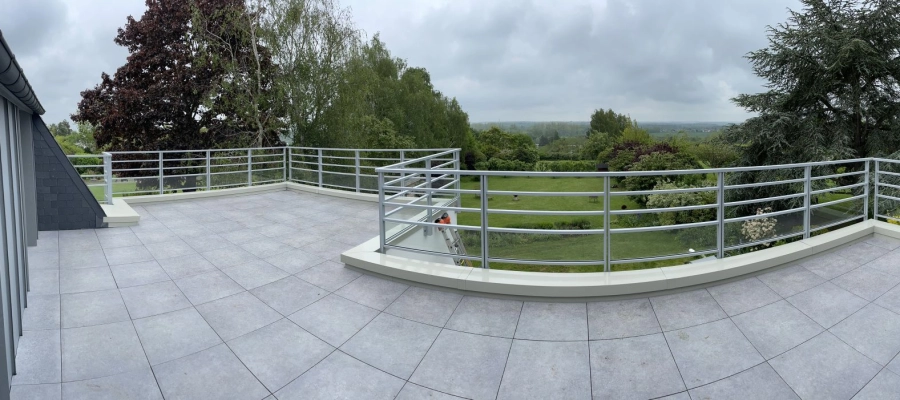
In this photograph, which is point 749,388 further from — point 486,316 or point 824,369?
point 486,316

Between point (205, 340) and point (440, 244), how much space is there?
221cm

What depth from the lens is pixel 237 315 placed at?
12.8 feet

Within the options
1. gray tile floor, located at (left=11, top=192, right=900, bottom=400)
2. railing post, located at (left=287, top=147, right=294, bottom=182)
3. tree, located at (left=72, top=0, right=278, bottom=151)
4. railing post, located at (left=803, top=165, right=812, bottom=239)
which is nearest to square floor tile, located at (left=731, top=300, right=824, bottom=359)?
gray tile floor, located at (left=11, top=192, right=900, bottom=400)

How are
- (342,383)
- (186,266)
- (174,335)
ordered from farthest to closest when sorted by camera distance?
(186,266)
(174,335)
(342,383)

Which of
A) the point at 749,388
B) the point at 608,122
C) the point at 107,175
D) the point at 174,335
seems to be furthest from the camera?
the point at 608,122

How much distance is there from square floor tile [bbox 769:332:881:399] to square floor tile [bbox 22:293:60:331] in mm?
4856

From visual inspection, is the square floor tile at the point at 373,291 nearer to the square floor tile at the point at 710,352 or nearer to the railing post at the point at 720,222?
the square floor tile at the point at 710,352

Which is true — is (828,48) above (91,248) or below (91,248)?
above

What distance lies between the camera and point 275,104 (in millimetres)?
16656

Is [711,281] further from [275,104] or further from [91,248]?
[275,104]

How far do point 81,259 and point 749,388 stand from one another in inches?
248

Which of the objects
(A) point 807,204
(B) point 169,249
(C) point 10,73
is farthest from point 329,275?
(A) point 807,204

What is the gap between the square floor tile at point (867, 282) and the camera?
4.15m

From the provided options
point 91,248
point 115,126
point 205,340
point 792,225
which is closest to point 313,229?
point 91,248
